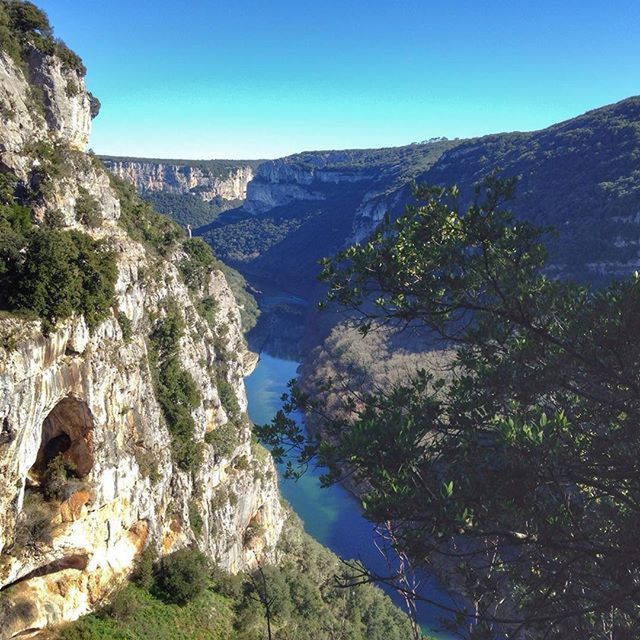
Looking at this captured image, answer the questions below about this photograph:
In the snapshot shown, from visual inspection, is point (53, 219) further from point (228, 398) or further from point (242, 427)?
point (242, 427)

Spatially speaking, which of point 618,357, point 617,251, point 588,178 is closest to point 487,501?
point 618,357

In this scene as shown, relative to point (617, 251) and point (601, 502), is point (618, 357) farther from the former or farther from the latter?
point (617, 251)

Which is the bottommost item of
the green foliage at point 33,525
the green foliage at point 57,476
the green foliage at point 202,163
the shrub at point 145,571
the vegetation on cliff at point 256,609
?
the vegetation on cliff at point 256,609

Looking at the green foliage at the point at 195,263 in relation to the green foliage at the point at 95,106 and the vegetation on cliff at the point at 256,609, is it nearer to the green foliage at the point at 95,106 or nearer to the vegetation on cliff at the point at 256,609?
the green foliage at the point at 95,106

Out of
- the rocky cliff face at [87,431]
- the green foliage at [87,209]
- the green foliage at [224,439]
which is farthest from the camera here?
the green foliage at [224,439]

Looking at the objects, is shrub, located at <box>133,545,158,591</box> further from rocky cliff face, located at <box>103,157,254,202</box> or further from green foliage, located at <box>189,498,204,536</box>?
rocky cliff face, located at <box>103,157,254,202</box>

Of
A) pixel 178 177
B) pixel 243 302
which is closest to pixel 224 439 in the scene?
pixel 243 302

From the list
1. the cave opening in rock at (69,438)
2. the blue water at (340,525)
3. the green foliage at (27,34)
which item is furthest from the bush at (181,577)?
the green foliage at (27,34)
